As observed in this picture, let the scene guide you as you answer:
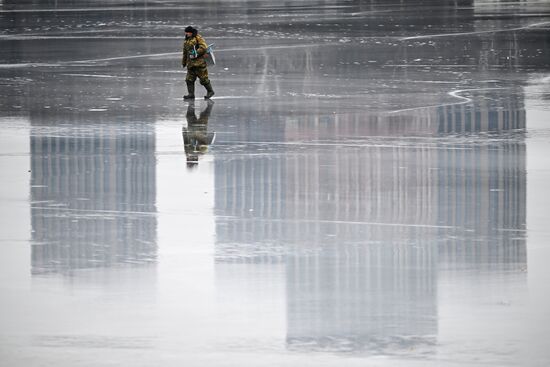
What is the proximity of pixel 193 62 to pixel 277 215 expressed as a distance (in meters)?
11.6

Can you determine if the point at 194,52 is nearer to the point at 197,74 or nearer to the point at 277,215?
the point at 197,74

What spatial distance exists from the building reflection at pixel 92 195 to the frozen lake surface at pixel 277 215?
3 centimetres

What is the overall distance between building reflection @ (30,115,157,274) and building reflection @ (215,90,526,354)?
2.15 feet

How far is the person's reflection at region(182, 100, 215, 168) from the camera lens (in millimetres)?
17703

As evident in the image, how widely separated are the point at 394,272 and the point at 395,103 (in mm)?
13343

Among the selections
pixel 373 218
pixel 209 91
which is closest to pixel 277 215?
pixel 373 218

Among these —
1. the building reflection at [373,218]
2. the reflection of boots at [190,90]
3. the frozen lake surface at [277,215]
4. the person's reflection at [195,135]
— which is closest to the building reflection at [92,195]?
the frozen lake surface at [277,215]

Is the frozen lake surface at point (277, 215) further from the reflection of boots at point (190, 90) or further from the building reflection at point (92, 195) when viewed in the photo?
the reflection of boots at point (190, 90)

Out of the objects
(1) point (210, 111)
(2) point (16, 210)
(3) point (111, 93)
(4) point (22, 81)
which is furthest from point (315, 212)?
(4) point (22, 81)

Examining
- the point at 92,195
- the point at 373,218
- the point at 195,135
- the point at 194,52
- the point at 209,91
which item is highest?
the point at 194,52

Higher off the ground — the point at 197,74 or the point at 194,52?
the point at 194,52

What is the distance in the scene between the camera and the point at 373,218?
1304 centimetres

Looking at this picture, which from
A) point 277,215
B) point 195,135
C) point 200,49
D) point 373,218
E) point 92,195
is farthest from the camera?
point 200,49

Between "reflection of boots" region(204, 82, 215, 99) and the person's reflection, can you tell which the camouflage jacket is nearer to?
"reflection of boots" region(204, 82, 215, 99)
